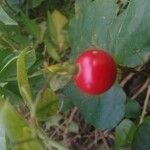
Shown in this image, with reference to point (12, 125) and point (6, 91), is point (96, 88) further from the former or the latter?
point (6, 91)

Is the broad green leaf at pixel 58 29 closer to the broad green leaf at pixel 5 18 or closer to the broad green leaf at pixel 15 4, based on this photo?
the broad green leaf at pixel 15 4

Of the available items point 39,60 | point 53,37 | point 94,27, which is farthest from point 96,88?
point 53,37

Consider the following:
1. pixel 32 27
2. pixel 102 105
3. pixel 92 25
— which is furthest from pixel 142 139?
pixel 32 27

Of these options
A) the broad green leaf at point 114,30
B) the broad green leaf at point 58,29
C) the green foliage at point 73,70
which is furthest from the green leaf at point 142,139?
the broad green leaf at point 58,29

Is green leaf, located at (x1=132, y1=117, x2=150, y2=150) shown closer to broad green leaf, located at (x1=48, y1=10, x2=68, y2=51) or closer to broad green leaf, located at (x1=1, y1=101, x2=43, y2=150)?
broad green leaf, located at (x1=1, y1=101, x2=43, y2=150)

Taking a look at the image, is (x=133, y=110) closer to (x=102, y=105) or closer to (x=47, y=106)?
(x=102, y=105)

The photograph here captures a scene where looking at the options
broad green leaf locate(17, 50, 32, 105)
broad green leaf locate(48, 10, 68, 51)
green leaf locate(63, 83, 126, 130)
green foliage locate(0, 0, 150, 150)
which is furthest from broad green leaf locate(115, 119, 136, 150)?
broad green leaf locate(17, 50, 32, 105)

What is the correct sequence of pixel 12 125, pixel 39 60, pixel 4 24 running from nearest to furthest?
pixel 12 125 → pixel 39 60 → pixel 4 24
